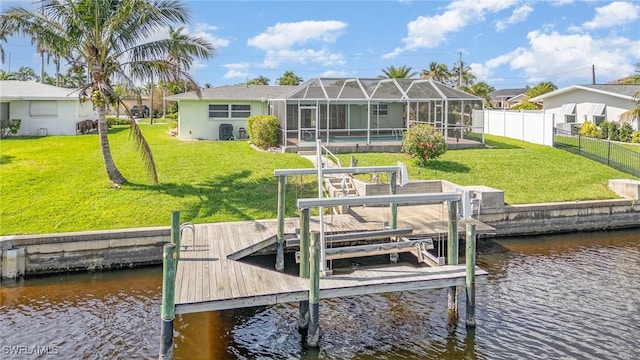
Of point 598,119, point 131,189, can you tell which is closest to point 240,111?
point 131,189

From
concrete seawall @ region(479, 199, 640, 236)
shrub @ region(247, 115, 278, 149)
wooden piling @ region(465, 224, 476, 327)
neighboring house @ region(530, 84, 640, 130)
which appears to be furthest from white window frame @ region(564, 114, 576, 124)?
wooden piling @ region(465, 224, 476, 327)

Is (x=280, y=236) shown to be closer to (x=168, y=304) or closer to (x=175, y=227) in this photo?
(x=175, y=227)

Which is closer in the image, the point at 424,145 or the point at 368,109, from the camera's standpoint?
the point at 424,145

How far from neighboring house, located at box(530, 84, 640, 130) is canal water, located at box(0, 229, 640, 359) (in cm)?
2326

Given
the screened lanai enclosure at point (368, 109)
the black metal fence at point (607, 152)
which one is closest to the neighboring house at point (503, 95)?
the screened lanai enclosure at point (368, 109)

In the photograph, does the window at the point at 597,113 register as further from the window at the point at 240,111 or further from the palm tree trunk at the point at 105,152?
the palm tree trunk at the point at 105,152

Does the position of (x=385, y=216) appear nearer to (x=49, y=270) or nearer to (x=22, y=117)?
(x=49, y=270)

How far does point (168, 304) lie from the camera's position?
747cm

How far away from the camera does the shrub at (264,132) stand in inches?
925

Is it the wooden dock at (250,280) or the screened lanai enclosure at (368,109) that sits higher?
the screened lanai enclosure at (368,109)

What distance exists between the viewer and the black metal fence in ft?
67.8

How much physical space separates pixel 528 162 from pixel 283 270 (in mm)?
13509

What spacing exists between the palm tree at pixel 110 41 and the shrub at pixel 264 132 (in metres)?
7.39

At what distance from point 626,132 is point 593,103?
4.89 meters
